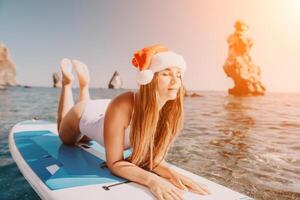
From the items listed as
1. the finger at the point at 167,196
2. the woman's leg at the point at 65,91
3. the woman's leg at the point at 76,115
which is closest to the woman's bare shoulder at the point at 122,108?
the finger at the point at 167,196

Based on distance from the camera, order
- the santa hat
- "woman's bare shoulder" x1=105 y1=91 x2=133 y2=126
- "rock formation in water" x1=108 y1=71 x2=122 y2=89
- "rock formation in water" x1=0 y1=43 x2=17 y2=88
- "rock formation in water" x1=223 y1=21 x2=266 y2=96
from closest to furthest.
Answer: the santa hat
"woman's bare shoulder" x1=105 y1=91 x2=133 y2=126
"rock formation in water" x1=223 y1=21 x2=266 y2=96
"rock formation in water" x1=0 y1=43 x2=17 y2=88
"rock formation in water" x1=108 y1=71 x2=122 y2=89

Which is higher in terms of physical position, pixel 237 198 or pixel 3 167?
pixel 237 198

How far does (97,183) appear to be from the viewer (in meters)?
2.71

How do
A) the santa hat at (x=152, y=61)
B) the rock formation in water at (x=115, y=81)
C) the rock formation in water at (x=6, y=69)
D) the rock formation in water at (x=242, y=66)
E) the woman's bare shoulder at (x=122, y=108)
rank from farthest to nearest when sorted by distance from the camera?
the rock formation in water at (x=115, y=81), the rock formation in water at (x=6, y=69), the rock formation in water at (x=242, y=66), the woman's bare shoulder at (x=122, y=108), the santa hat at (x=152, y=61)

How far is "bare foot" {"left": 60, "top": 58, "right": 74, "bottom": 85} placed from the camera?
4.59 meters

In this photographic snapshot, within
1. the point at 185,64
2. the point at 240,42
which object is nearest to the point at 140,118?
the point at 185,64

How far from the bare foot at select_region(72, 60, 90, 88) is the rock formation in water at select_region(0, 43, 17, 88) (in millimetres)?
117952

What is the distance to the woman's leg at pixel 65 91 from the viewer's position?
4468 millimetres

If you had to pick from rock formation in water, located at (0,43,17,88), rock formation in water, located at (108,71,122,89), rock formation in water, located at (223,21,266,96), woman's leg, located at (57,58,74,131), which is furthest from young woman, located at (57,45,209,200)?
rock formation in water, located at (108,71,122,89)

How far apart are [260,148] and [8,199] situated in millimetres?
6739

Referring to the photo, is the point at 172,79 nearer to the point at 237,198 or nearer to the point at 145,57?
the point at 145,57

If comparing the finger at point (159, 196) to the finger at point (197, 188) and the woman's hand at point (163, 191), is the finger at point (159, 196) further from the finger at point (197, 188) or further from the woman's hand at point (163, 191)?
the finger at point (197, 188)

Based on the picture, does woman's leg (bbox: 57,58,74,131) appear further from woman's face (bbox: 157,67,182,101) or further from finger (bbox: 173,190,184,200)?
finger (bbox: 173,190,184,200)

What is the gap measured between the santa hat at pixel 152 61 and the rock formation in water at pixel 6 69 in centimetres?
12039
